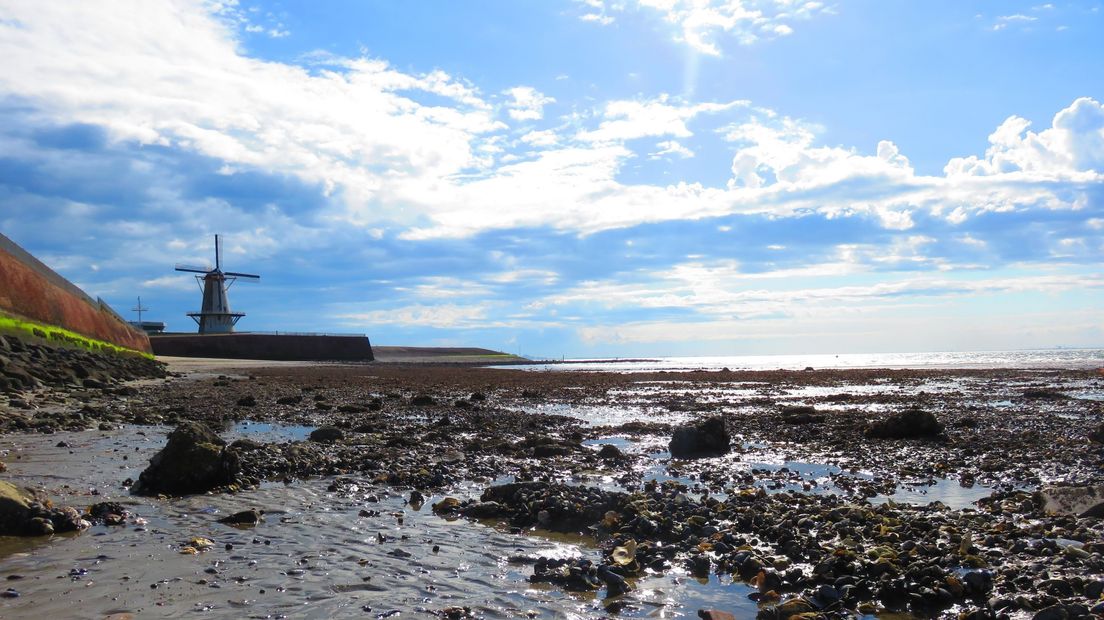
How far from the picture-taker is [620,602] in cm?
696

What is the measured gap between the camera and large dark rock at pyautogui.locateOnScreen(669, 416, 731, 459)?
16.8m

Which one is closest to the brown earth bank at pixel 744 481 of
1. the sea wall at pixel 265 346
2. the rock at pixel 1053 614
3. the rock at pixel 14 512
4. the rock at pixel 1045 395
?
the rock at pixel 1053 614

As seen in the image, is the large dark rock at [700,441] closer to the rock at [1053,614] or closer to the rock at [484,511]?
the rock at [484,511]

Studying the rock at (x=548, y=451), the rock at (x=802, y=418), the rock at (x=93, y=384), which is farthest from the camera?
the rock at (x=93, y=384)

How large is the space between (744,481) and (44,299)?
4643 centimetres

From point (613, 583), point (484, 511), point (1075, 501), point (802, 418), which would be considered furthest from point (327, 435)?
point (1075, 501)

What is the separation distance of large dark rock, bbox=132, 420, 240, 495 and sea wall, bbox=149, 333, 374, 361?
9086 centimetres

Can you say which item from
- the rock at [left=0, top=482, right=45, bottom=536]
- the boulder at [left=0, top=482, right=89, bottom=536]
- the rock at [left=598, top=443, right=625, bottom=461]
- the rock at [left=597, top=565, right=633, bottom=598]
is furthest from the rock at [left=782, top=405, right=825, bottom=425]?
the rock at [left=0, top=482, right=45, bottom=536]

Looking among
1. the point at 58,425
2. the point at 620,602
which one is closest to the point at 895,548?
the point at 620,602

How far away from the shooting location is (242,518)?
30.9 feet

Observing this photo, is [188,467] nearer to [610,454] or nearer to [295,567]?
[295,567]

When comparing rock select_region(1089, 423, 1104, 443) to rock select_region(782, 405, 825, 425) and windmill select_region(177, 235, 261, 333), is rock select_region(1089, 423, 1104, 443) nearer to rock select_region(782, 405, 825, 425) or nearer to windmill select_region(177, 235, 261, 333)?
rock select_region(782, 405, 825, 425)

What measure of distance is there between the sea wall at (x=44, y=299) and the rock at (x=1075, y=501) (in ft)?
146

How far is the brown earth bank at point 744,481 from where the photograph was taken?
24.1ft
